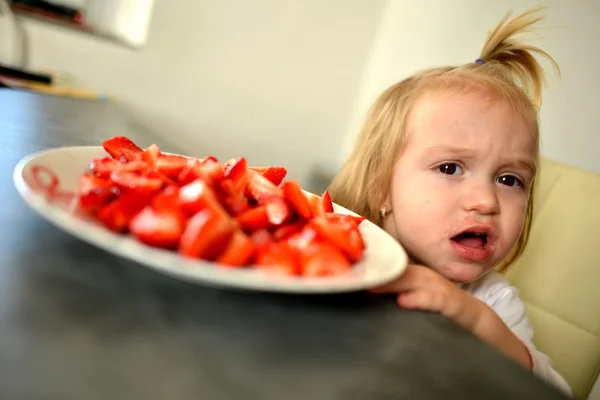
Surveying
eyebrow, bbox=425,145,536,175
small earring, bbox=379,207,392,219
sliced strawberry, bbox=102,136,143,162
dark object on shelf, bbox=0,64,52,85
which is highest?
eyebrow, bbox=425,145,536,175

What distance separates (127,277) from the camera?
14.8 inches

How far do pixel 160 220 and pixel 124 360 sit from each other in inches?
5.0

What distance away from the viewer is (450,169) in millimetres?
866

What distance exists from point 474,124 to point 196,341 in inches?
27.6

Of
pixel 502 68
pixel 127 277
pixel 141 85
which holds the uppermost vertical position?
pixel 502 68

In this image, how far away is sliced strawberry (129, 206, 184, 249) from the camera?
368mm

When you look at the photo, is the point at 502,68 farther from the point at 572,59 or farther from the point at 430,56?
the point at 430,56

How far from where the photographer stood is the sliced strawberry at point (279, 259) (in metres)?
0.38

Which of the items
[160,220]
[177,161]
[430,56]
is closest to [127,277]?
[160,220]

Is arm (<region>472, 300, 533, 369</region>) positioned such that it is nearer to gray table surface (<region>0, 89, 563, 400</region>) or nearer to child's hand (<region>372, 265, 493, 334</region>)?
child's hand (<region>372, 265, 493, 334</region>)

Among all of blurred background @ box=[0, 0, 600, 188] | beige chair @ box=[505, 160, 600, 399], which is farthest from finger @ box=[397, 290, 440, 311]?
blurred background @ box=[0, 0, 600, 188]

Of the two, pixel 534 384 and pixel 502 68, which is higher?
pixel 502 68

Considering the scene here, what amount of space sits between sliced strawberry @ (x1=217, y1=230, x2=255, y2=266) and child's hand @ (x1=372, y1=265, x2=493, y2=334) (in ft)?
0.50

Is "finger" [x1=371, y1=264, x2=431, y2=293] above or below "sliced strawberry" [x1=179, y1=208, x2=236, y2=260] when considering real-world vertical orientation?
below
